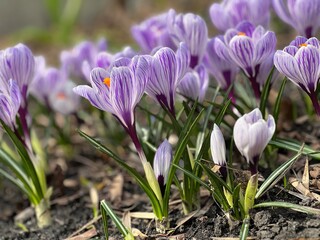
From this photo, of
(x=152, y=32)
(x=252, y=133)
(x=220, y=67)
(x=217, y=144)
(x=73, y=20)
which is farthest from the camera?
(x=73, y=20)

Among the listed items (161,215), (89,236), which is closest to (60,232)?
(89,236)

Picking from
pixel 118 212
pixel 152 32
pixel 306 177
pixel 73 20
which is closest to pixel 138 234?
pixel 118 212

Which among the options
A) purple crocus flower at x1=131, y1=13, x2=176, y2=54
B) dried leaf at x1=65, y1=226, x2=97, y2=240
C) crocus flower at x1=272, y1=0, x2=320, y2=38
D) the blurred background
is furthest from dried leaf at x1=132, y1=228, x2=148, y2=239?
the blurred background

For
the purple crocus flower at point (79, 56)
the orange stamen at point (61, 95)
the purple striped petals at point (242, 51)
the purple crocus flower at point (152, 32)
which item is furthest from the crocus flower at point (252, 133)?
the orange stamen at point (61, 95)

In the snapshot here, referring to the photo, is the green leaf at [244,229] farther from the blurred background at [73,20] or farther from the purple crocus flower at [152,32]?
the blurred background at [73,20]

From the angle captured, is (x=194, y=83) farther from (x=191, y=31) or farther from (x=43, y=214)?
(x=43, y=214)

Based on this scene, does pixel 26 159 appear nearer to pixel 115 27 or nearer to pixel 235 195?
pixel 235 195
